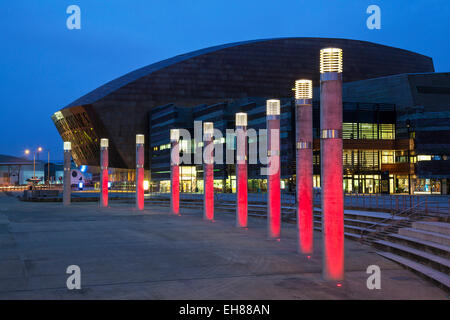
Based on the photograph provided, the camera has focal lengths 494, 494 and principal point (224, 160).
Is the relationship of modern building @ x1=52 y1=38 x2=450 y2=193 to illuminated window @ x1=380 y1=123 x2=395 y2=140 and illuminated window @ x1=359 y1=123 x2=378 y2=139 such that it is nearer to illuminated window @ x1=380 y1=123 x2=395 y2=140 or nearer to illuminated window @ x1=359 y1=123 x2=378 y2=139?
illuminated window @ x1=380 y1=123 x2=395 y2=140

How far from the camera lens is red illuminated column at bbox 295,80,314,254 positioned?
673 inches

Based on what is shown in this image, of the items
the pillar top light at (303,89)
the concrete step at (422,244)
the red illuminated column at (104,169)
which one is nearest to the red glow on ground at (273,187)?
the pillar top light at (303,89)

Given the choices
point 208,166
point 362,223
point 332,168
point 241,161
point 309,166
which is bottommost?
point 362,223

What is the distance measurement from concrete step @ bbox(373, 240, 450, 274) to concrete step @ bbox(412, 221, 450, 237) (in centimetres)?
105

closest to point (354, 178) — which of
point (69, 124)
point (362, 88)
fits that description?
point (362, 88)

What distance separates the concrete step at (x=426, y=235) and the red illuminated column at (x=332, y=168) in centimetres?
362

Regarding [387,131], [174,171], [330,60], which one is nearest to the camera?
[330,60]

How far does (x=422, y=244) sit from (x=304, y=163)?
4.73 meters

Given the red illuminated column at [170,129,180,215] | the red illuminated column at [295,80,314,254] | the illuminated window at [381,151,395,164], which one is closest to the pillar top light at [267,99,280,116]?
the red illuminated column at [295,80,314,254]

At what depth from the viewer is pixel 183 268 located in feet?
45.7

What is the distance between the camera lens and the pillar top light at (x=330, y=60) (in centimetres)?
1289

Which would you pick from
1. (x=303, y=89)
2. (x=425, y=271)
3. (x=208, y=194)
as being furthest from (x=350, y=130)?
(x=425, y=271)

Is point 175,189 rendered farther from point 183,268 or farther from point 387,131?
point 387,131

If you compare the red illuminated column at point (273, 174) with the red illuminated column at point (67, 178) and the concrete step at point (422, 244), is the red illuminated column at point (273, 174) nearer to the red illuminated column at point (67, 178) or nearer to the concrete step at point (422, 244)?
the concrete step at point (422, 244)
